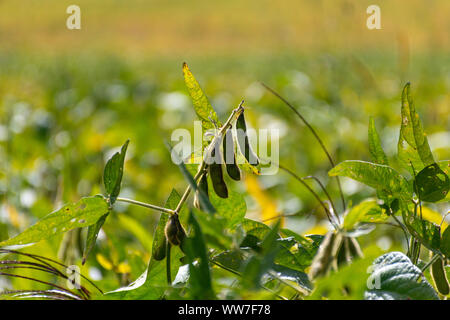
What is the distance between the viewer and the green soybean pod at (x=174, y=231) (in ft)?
1.57

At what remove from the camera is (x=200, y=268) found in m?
0.42

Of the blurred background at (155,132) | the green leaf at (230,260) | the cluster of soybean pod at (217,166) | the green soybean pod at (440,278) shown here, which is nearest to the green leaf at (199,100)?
the cluster of soybean pod at (217,166)

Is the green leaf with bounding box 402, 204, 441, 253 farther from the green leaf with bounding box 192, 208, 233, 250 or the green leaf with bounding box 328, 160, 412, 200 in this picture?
the green leaf with bounding box 192, 208, 233, 250

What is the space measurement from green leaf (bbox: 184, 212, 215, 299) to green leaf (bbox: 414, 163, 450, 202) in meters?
0.24

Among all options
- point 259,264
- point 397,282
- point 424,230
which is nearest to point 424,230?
point 424,230

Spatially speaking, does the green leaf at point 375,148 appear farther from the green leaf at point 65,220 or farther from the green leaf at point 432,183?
the green leaf at point 65,220

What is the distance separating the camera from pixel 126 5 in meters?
22.1

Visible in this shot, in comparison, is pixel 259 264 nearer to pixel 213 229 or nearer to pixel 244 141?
pixel 213 229

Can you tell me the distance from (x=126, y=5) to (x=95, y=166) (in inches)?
828

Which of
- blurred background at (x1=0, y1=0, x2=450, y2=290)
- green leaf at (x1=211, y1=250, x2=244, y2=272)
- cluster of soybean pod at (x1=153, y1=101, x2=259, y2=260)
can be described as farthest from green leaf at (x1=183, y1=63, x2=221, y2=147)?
blurred background at (x1=0, y1=0, x2=450, y2=290)

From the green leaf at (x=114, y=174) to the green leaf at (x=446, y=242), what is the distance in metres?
0.29

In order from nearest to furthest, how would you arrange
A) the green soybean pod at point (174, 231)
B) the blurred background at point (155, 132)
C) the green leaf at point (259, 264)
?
the green leaf at point (259, 264) < the green soybean pod at point (174, 231) < the blurred background at point (155, 132)

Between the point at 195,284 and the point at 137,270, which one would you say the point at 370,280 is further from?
the point at 137,270

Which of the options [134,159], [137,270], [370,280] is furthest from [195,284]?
[134,159]
